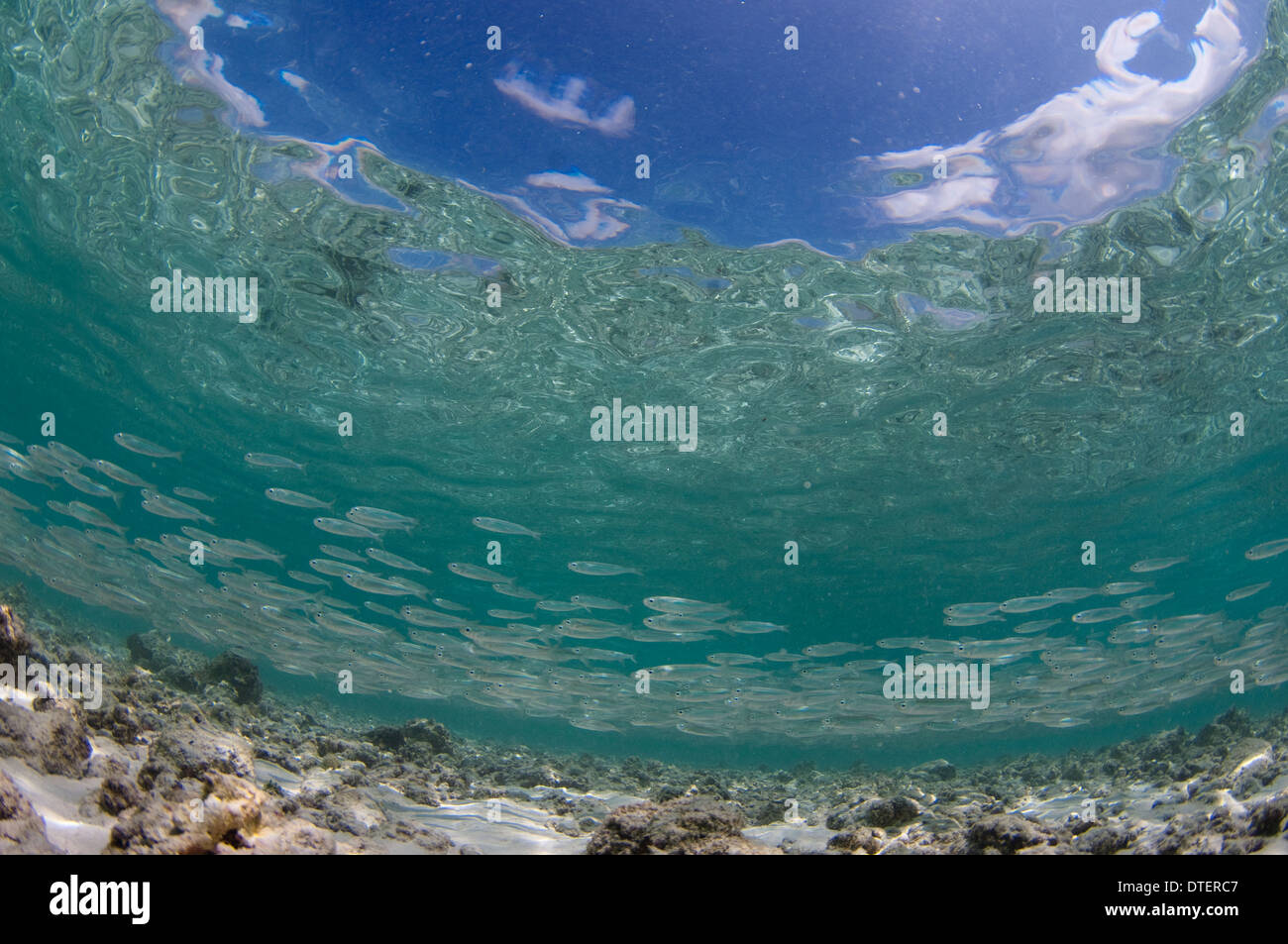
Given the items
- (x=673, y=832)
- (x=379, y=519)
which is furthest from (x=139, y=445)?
(x=673, y=832)

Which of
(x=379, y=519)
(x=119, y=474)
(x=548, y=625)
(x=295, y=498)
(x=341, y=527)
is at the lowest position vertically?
(x=548, y=625)

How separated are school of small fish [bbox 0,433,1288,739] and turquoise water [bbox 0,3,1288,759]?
301 mm

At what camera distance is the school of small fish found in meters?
19.4

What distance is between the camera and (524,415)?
46.1 feet

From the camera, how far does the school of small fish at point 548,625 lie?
762 inches

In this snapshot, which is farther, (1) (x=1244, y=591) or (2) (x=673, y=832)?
(1) (x=1244, y=591)

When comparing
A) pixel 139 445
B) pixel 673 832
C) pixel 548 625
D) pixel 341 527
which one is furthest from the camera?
pixel 548 625

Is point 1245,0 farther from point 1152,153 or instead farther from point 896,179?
point 896,179

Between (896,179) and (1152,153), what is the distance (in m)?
3.42

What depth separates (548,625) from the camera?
2370 cm

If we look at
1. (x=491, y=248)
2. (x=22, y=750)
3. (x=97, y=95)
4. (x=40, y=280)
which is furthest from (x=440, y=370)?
(x=22, y=750)

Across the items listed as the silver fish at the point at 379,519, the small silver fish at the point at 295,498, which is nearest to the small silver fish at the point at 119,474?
the small silver fish at the point at 295,498

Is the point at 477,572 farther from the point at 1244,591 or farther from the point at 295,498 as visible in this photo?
the point at 1244,591

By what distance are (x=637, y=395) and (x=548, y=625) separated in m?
13.4
